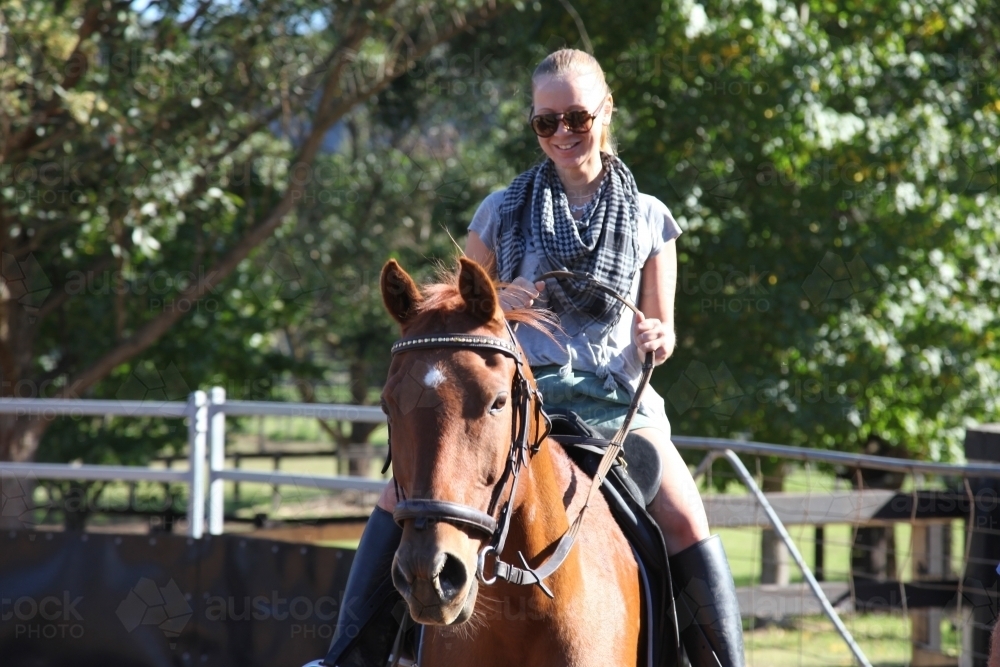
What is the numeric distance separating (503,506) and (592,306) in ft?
2.78

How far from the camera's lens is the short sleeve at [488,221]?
3152mm

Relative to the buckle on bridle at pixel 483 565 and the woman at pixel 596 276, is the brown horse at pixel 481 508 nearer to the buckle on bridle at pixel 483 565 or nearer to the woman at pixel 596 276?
the buckle on bridle at pixel 483 565

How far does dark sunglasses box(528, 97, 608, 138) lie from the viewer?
3.01 m

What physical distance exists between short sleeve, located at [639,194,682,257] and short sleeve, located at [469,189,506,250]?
452mm

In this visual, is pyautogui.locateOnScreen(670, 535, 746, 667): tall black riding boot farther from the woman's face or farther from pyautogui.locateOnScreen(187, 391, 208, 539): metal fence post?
pyautogui.locateOnScreen(187, 391, 208, 539): metal fence post

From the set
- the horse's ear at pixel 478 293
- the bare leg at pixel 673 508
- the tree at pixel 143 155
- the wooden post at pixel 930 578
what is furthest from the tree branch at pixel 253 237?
the horse's ear at pixel 478 293

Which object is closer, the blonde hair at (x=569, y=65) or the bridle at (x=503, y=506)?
the bridle at (x=503, y=506)

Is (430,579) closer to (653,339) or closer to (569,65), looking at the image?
(653,339)

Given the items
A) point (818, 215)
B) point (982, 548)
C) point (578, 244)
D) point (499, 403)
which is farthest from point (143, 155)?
point (499, 403)

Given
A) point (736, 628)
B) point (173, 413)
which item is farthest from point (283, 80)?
point (736, 628)

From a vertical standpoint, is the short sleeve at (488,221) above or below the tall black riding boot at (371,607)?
above

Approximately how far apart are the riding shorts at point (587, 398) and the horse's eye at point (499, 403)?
71cm

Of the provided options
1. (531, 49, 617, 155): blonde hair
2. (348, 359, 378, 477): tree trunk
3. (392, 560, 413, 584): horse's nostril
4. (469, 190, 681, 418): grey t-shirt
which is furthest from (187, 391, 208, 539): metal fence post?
(348, 359, 378, 477): tree trunk

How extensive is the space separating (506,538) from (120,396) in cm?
913
